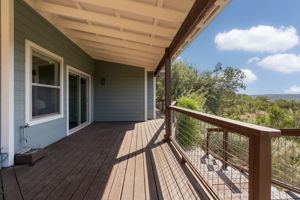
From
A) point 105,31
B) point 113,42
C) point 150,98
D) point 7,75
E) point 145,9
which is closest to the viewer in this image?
point 7,75

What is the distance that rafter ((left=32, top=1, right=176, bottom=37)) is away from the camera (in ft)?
9.70

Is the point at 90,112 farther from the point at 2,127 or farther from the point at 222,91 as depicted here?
the point at 222,91

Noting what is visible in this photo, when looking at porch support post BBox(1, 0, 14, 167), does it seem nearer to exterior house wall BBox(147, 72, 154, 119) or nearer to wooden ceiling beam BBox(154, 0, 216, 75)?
wooden ceiling beam BBox(154, 0, 216, 75)

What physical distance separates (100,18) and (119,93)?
3787 millimetres

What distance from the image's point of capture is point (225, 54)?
126 ft

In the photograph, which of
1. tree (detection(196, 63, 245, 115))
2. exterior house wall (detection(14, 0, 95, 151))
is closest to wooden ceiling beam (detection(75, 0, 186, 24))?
exterior house wall (detection(14, 0, 95, 151))

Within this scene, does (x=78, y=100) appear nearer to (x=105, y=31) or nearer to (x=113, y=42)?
(x=113, y=42)

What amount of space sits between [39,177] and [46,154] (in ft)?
3.03

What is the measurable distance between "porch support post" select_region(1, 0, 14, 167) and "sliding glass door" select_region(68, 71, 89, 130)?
82.2 inches

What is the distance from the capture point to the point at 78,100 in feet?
16.7

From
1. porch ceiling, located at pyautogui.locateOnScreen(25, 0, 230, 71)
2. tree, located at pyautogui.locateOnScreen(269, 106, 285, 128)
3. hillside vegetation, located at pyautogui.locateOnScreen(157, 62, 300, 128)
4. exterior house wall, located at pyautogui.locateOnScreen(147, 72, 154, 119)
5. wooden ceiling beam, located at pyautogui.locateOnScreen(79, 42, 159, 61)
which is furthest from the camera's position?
hillside vegetation, located at pyautogui.locateOnScreen(157, 62, 300, 128)

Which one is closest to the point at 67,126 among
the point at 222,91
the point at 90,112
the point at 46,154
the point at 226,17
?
the point at 46,154

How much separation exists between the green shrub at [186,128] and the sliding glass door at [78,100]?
9.90 feet

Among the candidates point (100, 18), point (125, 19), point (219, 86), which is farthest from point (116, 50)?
point (219, 86)
